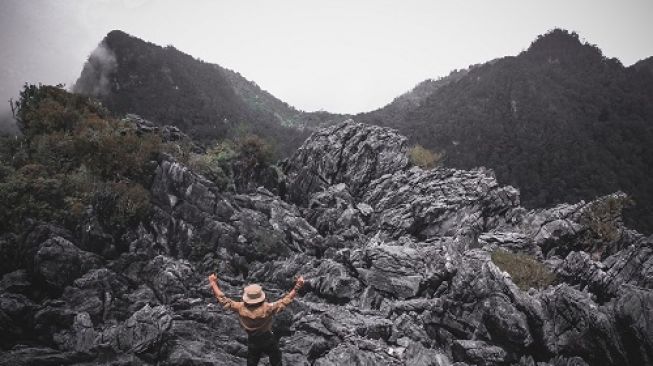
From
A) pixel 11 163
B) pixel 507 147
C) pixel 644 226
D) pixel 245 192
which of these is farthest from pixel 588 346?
pixel 507 147

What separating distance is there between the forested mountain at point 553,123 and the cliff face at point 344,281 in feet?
80.8

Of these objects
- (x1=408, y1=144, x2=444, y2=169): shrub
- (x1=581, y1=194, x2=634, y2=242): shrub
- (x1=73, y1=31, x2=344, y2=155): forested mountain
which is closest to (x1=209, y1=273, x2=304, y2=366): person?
(x1=581, y1=194, x2=634, y2=242): shrub

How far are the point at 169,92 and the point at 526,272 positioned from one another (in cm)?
5588

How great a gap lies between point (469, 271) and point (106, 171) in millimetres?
18648

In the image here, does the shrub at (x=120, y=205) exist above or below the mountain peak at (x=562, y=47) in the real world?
below

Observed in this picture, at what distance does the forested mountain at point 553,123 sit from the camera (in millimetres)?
44562

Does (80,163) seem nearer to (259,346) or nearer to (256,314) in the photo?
(259,346)

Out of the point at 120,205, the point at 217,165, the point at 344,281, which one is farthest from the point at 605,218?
the point at 120,205

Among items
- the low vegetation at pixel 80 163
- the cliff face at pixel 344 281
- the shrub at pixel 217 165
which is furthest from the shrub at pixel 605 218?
the shrub at pixel 217 165

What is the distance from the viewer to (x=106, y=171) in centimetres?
1994

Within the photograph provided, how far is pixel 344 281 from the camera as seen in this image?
16.9 m

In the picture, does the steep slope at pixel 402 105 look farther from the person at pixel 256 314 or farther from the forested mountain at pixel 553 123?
the person at pixel 256 314

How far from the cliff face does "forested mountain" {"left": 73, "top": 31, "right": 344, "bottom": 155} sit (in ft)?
91.1

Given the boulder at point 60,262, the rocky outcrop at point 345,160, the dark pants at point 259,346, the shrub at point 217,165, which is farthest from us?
the rocky outcrop at point 345,160
